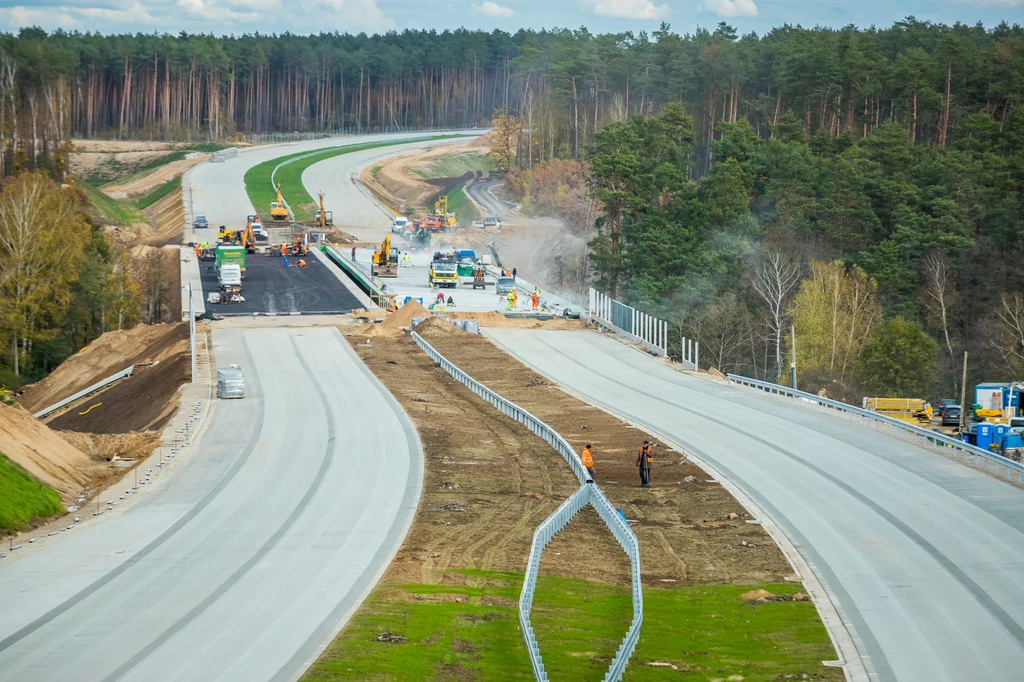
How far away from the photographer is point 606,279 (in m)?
114

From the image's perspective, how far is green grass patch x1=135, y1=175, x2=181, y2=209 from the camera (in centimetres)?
15012

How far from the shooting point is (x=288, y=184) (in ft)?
525

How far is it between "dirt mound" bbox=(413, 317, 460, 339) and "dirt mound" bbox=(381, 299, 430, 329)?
115 centimetres

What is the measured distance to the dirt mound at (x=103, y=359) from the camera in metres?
72.9

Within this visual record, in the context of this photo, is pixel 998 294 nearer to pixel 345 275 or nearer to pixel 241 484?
pixel 345 275

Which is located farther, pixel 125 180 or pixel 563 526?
pixel 125 180

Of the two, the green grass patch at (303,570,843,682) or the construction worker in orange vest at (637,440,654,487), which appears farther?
the construction worker in orange vest at (637,440,654,487)

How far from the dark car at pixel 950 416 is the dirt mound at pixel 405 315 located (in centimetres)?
3232

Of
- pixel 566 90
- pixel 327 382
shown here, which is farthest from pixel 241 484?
pixel 566 90

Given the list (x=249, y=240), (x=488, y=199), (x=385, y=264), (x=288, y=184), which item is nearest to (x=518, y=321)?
(x=385, y=264)

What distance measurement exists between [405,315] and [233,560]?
167ft

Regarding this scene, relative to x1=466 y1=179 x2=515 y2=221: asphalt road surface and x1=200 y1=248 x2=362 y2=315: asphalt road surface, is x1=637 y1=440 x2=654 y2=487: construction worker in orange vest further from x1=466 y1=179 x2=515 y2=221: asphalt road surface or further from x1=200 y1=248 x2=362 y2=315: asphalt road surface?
x1=466 y1=179 x2=515 y2=221: asphalt road surface

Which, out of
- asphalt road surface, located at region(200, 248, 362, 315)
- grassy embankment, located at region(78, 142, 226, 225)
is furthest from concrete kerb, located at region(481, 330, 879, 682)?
grassy embankment, located at region(78, 142, 226, 225)

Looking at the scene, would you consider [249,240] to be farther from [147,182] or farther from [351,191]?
[147,182]
